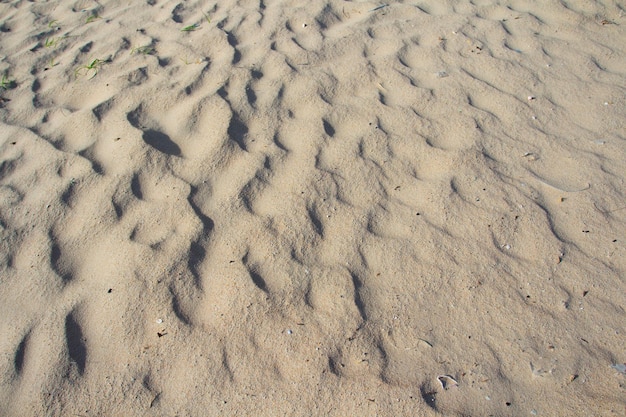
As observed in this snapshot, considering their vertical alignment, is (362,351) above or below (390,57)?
below

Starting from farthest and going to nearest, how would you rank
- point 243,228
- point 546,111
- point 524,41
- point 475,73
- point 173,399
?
point 524,41 < point 475,73 < point 546,111 < point 243,228 < point 173,399

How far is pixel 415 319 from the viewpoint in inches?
83.6

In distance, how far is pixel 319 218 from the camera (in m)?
2.49

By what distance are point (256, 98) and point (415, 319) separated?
167 cm

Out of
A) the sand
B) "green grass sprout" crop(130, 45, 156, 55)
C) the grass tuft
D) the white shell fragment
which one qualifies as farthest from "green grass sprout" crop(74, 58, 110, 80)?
the white shell fragment

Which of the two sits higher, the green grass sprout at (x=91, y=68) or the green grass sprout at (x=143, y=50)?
the green grass sprout at (x=143, y=50)

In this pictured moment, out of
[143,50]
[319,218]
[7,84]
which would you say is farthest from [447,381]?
[7,84]

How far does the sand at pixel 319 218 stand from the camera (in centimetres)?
196

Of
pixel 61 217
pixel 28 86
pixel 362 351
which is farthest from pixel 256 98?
pixel 362 351

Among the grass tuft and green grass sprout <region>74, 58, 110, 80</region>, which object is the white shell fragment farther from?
the grass tuft

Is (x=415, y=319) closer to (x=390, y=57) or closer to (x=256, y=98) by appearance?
(x=256, y=98)

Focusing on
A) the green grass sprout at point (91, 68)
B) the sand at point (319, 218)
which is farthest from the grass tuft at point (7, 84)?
the green grass sprout at point (91, 68)

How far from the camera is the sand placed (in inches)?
77.2

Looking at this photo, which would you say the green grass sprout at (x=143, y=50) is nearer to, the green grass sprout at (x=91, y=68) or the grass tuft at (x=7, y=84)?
the green grass sprout at (x=91, y=68)
